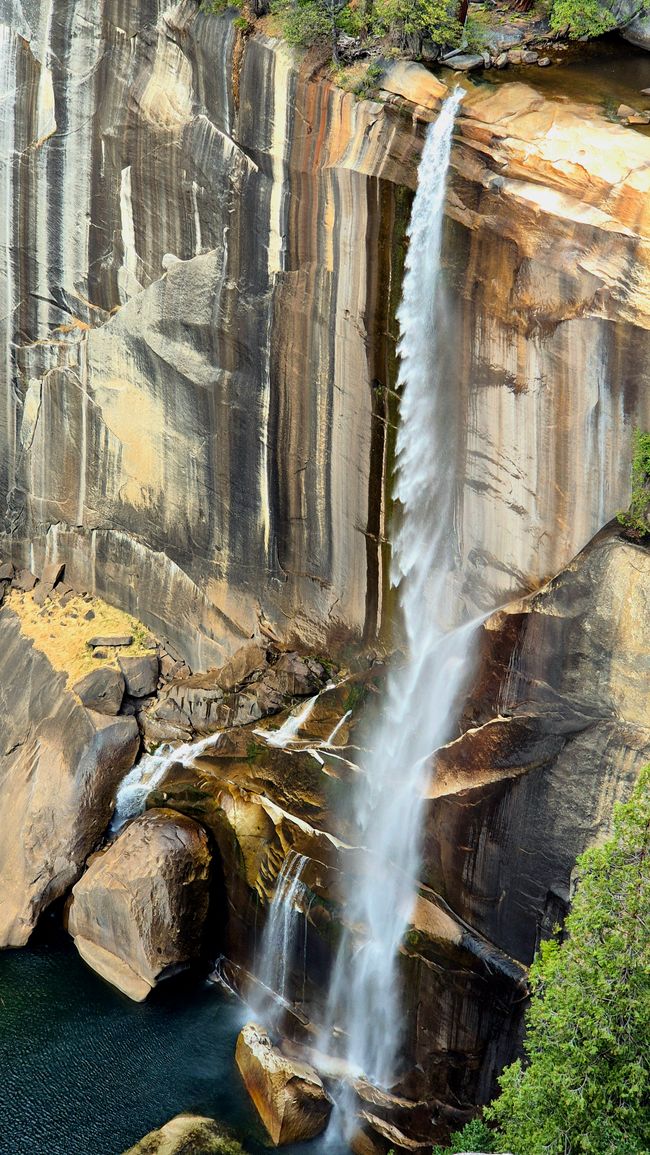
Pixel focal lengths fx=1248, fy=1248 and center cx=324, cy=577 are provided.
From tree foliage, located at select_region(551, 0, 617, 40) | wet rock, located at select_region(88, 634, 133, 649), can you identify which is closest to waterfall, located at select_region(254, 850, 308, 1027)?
wet rock, located at select_region(88, 634, 133, 649)

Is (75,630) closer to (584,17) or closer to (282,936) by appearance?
(282,936)

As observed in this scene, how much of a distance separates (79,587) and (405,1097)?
484 inches

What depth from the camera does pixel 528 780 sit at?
649 inches

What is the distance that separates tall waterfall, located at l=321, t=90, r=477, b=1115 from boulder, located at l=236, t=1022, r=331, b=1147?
798mm

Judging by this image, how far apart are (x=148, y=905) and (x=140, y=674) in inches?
196

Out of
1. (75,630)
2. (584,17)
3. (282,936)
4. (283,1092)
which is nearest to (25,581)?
(75,630)

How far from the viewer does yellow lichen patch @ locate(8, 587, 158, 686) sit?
2367cm

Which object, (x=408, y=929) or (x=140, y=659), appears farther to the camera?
(x=140, y=659)

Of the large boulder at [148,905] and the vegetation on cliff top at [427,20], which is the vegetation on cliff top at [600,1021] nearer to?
the large boulder at [148,905]

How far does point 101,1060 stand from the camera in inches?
730

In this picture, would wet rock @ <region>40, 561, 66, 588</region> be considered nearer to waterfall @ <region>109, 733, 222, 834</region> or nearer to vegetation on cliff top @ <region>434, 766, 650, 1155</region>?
waterfall @ <region>109, 733, 222, 834</region>

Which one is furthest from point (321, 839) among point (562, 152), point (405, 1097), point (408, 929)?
point (562, 152)

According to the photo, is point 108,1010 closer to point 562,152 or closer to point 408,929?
point 408,929

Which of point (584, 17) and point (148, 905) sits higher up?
point (584, 17)
